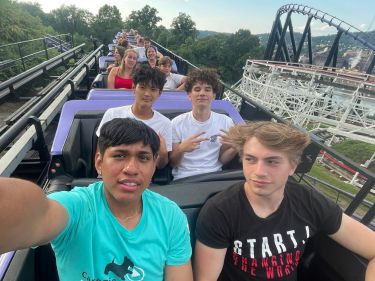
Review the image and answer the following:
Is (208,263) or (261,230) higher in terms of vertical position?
(261,230)

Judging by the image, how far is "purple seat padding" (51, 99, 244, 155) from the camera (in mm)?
2192

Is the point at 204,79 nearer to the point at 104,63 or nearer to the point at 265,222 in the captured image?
the point at 265,222

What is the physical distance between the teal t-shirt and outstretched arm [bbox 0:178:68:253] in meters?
0.20

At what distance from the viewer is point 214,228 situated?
54.1 inches

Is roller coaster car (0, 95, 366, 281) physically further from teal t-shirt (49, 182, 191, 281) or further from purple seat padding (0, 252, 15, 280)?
teal t-shirt (49, 182, 191, 281)

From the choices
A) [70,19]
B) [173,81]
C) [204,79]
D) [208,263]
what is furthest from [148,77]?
[70,19]

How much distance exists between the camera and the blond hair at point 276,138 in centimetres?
142

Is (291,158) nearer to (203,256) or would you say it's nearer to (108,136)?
(203,256)

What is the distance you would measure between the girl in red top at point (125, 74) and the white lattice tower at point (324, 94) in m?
9.15

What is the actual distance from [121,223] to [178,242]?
27cm

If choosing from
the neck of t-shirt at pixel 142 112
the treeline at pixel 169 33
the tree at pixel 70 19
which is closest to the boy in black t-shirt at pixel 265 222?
the neck of t-shirt at pixel 142 112

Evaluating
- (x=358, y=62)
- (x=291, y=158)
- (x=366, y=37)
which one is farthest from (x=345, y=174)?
(x=358, y=62)

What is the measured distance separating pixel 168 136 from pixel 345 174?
16537 millimetres

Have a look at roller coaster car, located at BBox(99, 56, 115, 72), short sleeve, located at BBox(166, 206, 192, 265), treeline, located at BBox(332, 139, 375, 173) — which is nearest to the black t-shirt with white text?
short sleeve, located at BBox(166, 206, 192, 265)
